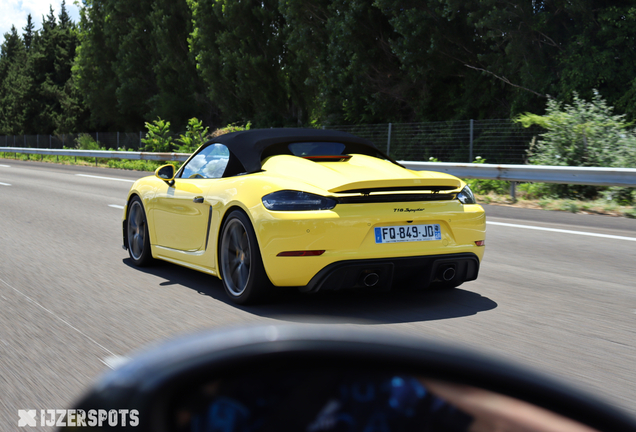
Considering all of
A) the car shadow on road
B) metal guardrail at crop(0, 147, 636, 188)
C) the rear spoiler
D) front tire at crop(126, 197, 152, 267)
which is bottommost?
the car shadow on road

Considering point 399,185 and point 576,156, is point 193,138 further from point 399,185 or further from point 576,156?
point 399,185

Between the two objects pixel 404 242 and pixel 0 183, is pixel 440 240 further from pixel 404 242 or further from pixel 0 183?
pixel 0 183

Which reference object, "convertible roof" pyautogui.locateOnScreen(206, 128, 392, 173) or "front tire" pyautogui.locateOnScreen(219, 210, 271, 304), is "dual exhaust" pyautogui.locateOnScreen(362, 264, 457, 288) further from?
"convertible roof" pyautogui.locateOnScreen(206, 128, 392, 173)

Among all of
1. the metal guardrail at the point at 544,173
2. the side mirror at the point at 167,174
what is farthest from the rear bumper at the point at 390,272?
the metal guardrail at the point at 544,173

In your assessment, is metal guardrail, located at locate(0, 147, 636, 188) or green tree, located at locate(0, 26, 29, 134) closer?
metal guardrail, located at locate(0, 147, 636, 188)

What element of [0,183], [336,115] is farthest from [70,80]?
[0,183]

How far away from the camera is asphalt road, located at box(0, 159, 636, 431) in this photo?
3.66 m

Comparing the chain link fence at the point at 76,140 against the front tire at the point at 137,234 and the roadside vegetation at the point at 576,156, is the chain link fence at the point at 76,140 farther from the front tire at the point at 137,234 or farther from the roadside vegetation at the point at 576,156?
the front tire at the point at 137,234

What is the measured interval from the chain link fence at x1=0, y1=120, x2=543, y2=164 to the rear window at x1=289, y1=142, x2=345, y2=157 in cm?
1126

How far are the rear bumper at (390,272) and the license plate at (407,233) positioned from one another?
0.14 meters

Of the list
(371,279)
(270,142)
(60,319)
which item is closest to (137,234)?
(270,142)

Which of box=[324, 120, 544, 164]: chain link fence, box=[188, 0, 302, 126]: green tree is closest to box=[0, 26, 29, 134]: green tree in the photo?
box=[188, 0, 302, 126]: green tree

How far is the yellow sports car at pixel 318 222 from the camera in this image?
188 inches

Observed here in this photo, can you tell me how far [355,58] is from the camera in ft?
91.7
